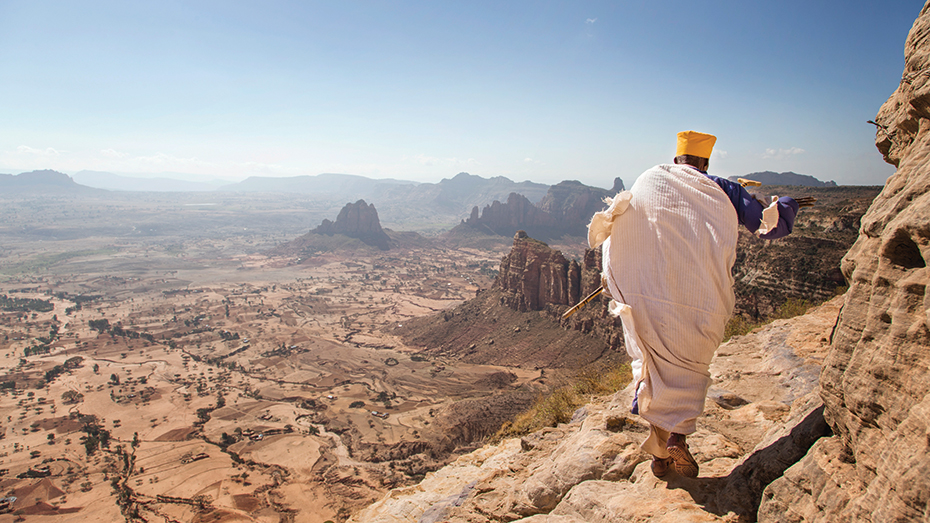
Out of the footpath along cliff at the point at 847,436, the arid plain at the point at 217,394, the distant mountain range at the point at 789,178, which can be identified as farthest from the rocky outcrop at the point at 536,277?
the distant mountain range at the point at 789,178

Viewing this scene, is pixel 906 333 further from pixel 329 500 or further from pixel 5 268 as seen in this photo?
pixel 5 268

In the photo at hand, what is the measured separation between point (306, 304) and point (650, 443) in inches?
2717

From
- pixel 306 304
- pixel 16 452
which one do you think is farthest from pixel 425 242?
pixel 16 452

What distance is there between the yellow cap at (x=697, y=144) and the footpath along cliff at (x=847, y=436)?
43.1 inches

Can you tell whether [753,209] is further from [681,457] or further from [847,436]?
[681,457]

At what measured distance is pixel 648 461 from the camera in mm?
3781

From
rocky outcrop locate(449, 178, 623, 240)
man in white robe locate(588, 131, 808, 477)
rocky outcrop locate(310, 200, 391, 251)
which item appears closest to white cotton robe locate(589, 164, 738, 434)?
man in white robe locate(588, 131, 808, 477)

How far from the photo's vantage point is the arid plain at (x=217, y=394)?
1947 cm

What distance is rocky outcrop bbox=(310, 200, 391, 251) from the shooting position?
124856 millimetres

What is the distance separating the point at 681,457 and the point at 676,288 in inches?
52.2

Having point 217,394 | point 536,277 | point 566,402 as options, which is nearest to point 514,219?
point 536,277

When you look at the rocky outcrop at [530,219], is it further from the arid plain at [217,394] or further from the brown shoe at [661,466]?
the brown shoe at [661,466]

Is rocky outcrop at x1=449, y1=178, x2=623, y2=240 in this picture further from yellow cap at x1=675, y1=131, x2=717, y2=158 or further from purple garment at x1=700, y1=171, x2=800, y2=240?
purple garment at x1=700, y1=171, x2=800, y2=240

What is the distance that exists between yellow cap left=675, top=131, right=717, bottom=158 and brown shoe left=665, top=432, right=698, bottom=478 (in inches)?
87.3
